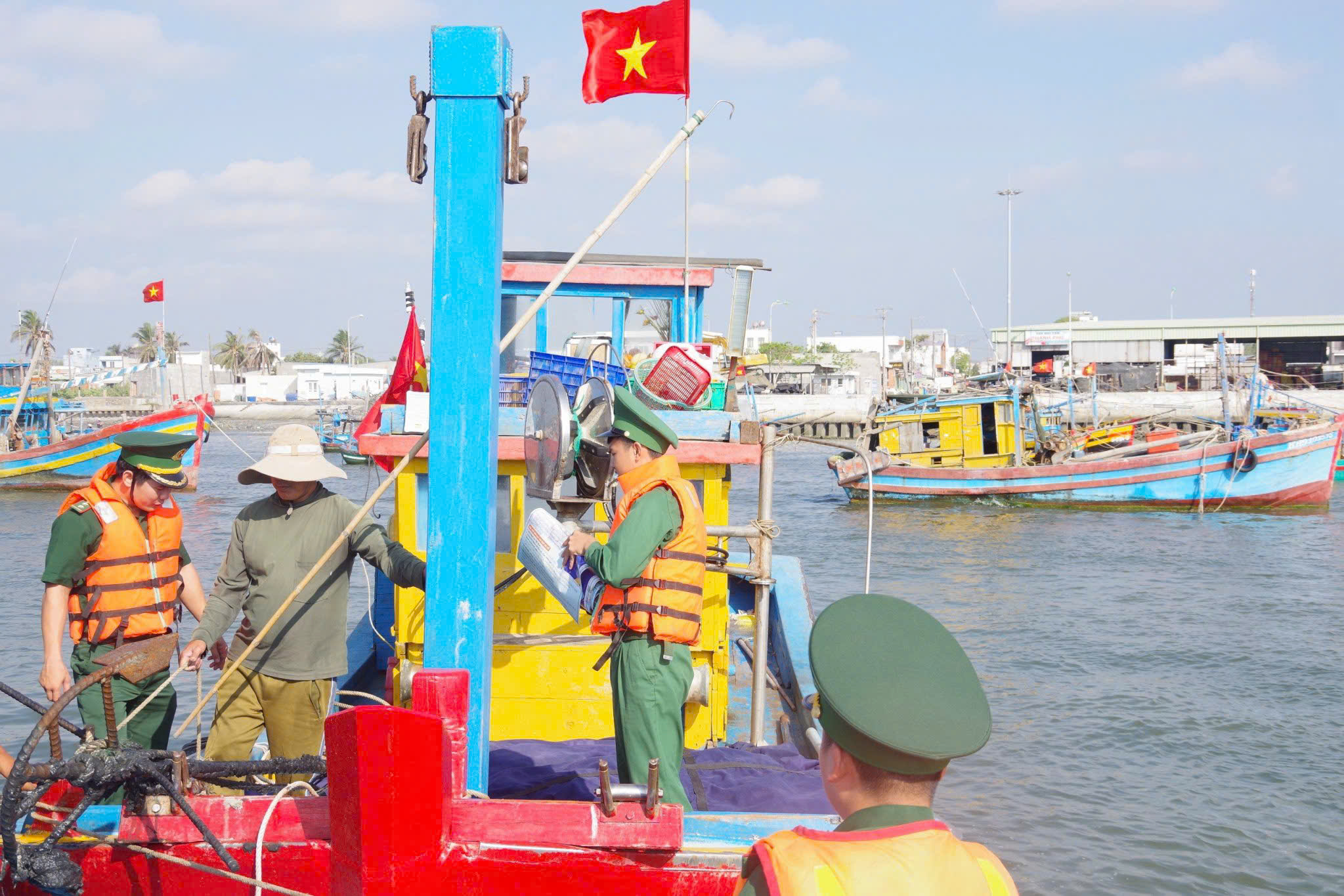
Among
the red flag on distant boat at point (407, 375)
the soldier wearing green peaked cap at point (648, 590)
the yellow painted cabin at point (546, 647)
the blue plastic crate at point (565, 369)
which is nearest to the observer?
the soldier wearing green peaked cap at point (648, 590)

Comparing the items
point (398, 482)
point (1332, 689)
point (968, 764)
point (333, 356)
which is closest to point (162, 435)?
point (398, 482)

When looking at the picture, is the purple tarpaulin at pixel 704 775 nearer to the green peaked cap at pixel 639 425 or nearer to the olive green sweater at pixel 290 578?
the olive green sweater at pixel 290 578

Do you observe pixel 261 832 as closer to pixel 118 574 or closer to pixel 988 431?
pixel 118 574

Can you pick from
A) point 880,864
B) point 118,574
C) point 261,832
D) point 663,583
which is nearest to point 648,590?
point 663,583

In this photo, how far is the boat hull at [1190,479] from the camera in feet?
89.6

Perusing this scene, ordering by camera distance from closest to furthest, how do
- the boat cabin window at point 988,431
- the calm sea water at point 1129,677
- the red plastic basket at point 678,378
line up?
1. the red plastic basket at point 678,378
2. the calm sea water at point 1129,677
3. the boat cabin window at point 988,431

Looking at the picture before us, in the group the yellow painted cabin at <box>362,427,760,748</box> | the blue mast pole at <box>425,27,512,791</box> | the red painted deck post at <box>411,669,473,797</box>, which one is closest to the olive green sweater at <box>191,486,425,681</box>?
the blue mast pole at <box>425,27,512,791</box>

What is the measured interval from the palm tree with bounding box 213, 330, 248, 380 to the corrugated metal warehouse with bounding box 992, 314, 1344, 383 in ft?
241

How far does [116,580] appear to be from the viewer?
5.01 meters

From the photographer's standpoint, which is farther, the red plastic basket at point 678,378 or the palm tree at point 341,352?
the palm tree at point 341,352

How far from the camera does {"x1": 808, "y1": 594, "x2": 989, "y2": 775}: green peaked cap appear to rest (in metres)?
1.74

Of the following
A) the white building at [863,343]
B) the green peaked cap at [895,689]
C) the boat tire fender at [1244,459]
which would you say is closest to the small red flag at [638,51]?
the green peaked cap at [895,689]

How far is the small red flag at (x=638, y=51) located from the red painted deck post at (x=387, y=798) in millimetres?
4263

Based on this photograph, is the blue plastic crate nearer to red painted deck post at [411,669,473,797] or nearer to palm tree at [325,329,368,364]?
red painted deck post at [411,669,473,797]
